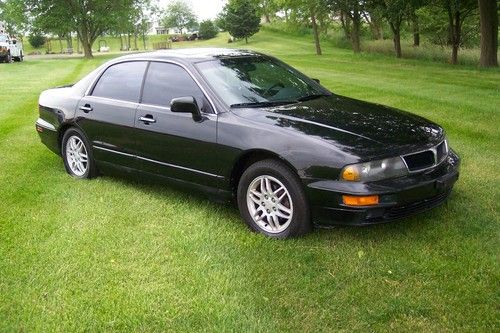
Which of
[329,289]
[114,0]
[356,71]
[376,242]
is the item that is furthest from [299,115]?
[114,0]

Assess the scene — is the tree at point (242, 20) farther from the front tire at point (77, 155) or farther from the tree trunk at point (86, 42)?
the front tire at point (77, 155)

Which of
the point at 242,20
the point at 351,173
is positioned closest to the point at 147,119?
the point at 351,173

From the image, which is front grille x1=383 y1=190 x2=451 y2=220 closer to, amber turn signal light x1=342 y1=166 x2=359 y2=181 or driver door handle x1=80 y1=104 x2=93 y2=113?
amber turn signal light x1=342 y1=166 x2=359 y2=181

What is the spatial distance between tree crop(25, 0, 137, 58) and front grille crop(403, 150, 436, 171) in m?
41.2

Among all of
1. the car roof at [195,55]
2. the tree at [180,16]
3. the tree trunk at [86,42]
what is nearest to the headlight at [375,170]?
the car roof at [195,55]

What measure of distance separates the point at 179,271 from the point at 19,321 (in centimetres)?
107

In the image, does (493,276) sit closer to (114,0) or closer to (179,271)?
(179,271)

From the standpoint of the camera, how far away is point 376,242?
4195 millimetres

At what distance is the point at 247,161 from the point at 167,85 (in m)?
1.28

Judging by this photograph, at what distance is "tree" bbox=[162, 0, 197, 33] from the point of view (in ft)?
303

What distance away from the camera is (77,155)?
6250 millimetres

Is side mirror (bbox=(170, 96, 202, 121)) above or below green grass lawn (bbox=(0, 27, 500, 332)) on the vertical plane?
above

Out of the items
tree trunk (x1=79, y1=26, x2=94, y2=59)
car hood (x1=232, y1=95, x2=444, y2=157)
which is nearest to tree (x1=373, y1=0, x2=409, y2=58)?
car hood (x1=232, y1=95, x2=444, y2=157)

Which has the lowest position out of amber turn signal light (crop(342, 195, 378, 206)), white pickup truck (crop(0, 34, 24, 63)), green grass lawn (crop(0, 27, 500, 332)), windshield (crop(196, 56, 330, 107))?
green grass lawn (crop(0, 27, 500, 332))
